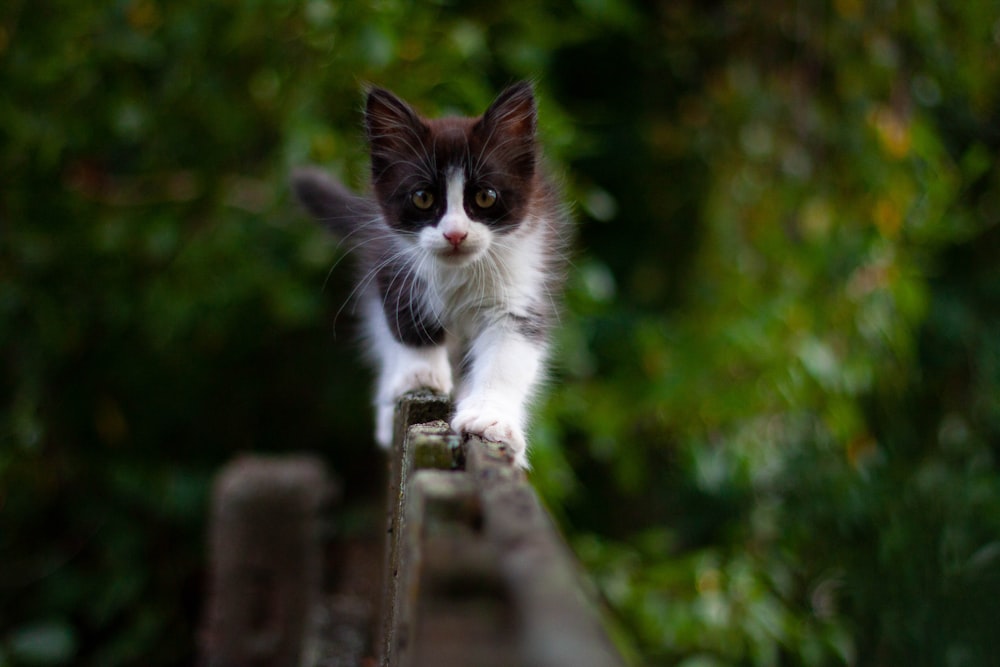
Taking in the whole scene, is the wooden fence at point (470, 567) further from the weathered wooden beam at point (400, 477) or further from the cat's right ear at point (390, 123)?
the cat's right ear at point (390, 123)

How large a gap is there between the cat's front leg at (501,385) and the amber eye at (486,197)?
24 cm

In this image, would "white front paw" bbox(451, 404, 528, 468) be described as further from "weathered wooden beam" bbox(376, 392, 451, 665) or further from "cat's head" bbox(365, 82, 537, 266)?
"cat's head" bbox(365, 82, 537, 266)

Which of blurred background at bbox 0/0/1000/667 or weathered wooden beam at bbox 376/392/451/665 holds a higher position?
blurred background at bbox 0/0/1000/667

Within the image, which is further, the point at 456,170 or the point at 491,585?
the point at 456,170

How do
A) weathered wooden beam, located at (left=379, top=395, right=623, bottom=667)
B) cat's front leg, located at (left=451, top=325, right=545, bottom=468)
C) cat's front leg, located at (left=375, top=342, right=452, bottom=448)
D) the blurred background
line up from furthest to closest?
the blurred background → cat's front leg, located at (left=375, top=342, right=452, bottom=448) → cat's front leg, located at (left=451, top=325, right=545, bottom=468) → weathered wooden beam, located at (left=379, top=395, right=623, bottom=667)

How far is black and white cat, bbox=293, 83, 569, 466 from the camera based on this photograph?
6.03 ft

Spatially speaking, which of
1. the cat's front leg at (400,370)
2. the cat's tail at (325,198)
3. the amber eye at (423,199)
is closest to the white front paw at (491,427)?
the cat's front leg at (400,370)

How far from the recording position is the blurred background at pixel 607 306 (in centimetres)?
278

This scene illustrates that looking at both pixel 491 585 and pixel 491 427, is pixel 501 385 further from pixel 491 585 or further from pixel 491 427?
pixel 491 585

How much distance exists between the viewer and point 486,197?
74.3 inches

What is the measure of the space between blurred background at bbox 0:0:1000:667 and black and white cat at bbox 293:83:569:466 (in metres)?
0.36

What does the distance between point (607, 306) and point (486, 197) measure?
170 centimetres

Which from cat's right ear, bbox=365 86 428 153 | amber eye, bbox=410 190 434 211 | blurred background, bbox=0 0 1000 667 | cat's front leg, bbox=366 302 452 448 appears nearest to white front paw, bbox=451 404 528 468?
cat's front leg, bbox=366 302 452 448

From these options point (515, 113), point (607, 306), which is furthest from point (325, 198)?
point (607, 306)
